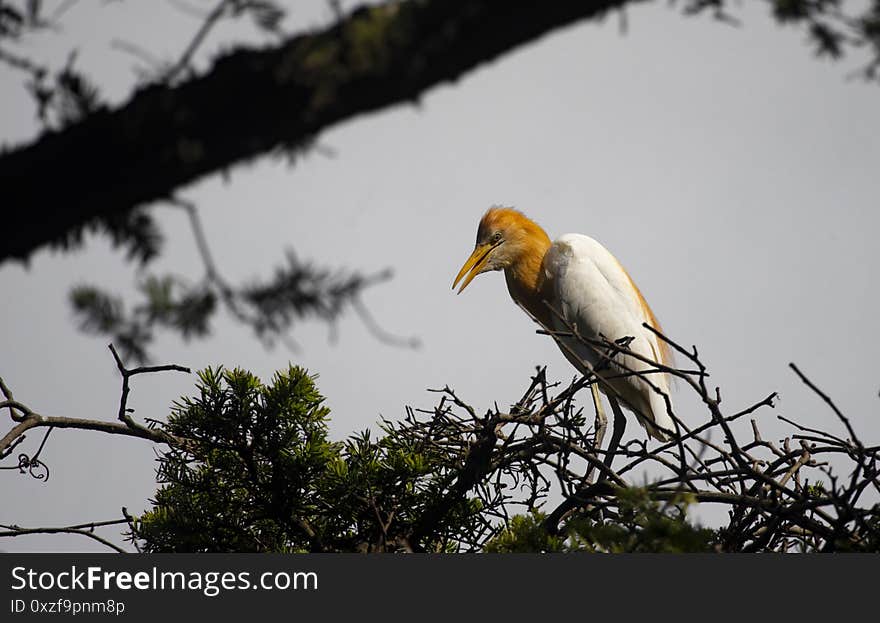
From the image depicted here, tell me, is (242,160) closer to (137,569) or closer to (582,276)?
(137,569)

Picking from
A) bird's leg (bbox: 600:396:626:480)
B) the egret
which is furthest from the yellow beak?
bird's leg (bbox: 600:396:626:480)

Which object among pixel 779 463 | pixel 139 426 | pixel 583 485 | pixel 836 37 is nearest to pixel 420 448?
pixel 583 485

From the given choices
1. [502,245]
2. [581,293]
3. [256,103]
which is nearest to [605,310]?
[581,293]

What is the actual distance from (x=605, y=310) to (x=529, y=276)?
57 centimetres

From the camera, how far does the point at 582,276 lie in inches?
196

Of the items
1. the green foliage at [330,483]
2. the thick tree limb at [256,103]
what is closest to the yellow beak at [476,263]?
the green foliage at [330,483]

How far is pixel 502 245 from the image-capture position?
5320mm

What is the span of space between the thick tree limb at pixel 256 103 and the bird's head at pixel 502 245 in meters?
3.96

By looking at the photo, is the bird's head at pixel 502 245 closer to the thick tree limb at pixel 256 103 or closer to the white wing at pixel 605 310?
the white wing at pixel 605 310

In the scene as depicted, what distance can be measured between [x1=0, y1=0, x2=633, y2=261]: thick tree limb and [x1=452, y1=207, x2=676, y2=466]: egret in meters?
3.41

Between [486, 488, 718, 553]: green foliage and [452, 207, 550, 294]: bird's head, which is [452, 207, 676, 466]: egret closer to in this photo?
[452, 207, 550, 294]: bird's head

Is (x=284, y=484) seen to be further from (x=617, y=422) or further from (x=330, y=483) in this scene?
(x=617, y=422)

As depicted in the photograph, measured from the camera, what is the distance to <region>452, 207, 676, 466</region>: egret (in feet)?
15.8

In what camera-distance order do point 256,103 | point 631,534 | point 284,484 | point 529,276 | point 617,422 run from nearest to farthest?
point 256,103
point 631,534
point 284,484
point 617,422
point 529,276
